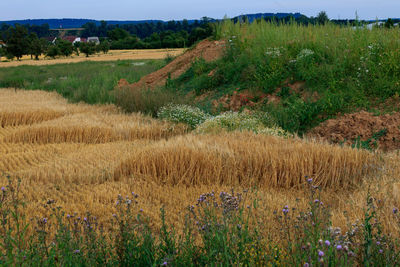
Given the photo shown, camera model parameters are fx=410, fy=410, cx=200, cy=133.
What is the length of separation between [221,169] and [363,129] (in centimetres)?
364

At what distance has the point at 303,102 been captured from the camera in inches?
354

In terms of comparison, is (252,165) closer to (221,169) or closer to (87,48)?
(221,169)

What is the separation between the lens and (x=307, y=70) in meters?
10.0

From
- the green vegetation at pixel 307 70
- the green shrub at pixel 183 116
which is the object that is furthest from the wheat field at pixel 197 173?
the green vegetation at pixel 307 70

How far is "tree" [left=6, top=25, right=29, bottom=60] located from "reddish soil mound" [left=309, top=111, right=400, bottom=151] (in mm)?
60237

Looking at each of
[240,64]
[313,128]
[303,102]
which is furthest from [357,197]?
[240,64]

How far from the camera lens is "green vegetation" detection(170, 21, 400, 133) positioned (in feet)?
29.0

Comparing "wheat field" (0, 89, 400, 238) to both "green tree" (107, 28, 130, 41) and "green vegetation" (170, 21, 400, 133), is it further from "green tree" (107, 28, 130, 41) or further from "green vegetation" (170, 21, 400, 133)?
"green tree" (107, 28, 130, 41)

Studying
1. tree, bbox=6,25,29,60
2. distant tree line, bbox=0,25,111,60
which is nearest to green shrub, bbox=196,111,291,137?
distant tree line, bbox=0,25,111,60

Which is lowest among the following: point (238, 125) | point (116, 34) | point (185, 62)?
point (238, 125)

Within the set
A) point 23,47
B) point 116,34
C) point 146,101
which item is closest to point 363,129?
point 146,101

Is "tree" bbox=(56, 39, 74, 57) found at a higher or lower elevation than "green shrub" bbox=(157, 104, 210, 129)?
higher

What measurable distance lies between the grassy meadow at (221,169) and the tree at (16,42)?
51.4m

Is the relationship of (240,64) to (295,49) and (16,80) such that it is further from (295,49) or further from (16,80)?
(16,80)
